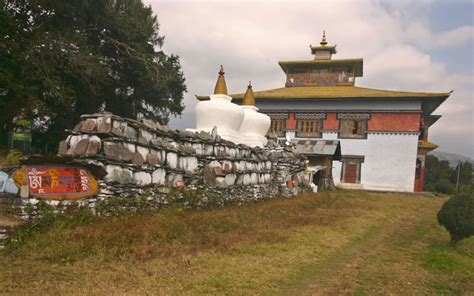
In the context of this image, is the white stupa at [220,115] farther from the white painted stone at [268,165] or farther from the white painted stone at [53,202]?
the white painted stone at [53,202]

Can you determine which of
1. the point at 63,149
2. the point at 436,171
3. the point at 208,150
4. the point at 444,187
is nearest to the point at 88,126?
the point at 63,149

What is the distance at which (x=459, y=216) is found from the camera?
27.8 ft

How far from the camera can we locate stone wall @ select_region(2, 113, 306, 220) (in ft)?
21.3

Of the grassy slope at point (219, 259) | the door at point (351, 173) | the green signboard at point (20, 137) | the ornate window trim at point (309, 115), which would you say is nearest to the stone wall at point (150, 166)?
the grassy slope at point (219, 259)

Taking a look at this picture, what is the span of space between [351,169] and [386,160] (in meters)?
2.80

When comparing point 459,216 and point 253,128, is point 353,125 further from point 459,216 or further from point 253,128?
point 459,216

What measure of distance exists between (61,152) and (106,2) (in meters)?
14.2

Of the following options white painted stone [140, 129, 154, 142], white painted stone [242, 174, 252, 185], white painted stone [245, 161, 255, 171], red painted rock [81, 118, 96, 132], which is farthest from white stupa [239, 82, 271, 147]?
red painted rock [81, 118, 96, 132]

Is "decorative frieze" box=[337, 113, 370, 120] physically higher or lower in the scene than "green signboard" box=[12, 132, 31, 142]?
higher

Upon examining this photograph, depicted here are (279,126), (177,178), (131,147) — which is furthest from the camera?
(279,126)

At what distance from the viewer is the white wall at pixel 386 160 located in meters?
28.0

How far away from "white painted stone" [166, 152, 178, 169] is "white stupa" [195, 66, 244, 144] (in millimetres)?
4201

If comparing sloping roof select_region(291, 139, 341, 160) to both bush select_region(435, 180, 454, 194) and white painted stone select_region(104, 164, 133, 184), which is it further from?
white painted stone select_region(104, 164, 133, 184)

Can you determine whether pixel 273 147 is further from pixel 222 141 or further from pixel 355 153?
pixel 355 153
